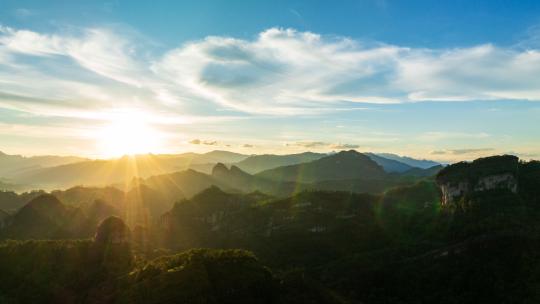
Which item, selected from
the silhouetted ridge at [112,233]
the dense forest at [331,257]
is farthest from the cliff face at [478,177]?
the silhouetted ridge at [112,233]

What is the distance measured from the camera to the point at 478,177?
15700cm

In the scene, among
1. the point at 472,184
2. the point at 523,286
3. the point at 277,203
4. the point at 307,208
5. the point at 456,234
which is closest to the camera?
the point at 523,286

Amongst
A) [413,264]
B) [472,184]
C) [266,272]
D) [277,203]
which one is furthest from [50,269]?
[472,184]

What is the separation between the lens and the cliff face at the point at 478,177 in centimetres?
15425

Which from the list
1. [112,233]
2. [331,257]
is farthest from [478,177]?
[112,233]

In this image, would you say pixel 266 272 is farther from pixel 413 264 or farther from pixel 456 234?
pixel 456 234

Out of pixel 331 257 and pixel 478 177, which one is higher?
pixel 478 177

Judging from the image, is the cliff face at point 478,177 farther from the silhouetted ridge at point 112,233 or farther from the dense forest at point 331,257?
the silhouetted ridge at point 112,233

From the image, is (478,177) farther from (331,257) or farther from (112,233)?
(112,233)

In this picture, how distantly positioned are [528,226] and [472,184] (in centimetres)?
4166

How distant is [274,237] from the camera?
163875 millimetres

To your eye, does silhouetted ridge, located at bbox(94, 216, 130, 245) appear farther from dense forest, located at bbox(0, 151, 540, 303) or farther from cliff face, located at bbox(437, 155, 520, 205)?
cliff face, located at bbox(437, 155, 520, 205)

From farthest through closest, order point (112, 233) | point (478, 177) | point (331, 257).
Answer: point (478, 177) → point (331, 257) → point (112, 233)

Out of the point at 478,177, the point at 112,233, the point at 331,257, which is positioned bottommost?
the point at 331,257
